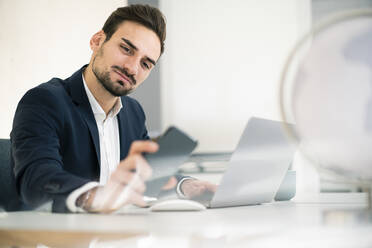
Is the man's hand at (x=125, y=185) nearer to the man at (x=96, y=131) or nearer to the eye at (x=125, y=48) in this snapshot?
the man at (x=96, y=131)

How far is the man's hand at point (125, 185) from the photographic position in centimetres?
85

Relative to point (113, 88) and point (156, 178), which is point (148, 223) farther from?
point (113, 88)

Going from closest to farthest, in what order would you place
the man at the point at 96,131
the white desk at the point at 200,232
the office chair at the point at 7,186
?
the white desk at the point at 200,232 → the man at the point at 96,131 → the office chair at the point at 7,186

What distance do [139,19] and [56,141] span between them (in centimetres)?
A: 64

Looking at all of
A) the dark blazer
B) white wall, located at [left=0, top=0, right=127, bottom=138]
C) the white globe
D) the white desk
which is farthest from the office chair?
white wall, located at [left=0, top=0, right=127, bottom=138]

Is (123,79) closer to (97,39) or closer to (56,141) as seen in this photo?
(97,39)

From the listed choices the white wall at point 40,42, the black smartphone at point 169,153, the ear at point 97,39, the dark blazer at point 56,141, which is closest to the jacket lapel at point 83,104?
the dark blazer at point 56,141

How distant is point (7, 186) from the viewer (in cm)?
145

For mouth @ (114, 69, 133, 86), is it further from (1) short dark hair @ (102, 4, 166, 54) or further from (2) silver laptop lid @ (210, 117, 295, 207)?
(2) silver laptop lid @ (210, 117, 295, 207)

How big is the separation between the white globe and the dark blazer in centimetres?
48

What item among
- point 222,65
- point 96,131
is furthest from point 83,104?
point 222,65

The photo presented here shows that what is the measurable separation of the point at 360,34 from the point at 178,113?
7.66 feet

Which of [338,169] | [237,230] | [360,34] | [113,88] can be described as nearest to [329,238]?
[237,230]

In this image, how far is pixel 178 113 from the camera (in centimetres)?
313
